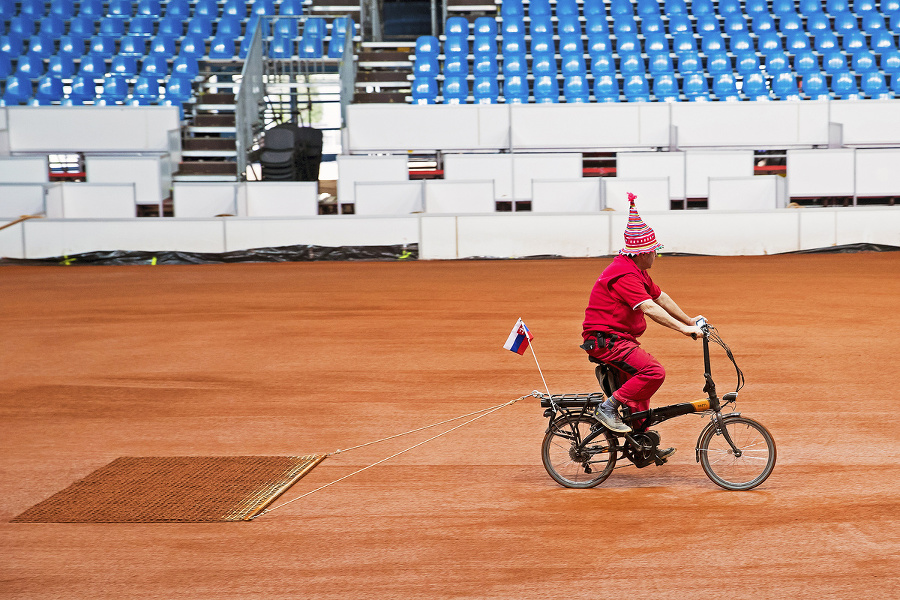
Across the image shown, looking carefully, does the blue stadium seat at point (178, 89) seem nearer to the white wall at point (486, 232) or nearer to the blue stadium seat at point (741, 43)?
the white wall at point (486, 232)

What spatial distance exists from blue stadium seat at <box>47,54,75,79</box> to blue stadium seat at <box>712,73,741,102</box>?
16498 millimetres

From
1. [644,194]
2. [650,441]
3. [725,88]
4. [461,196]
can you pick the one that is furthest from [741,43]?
[650,441]

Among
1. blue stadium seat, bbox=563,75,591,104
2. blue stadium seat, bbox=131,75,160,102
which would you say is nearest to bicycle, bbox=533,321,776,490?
blue stadium seat, bbox=563,75,591,104

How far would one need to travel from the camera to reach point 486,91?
2369cm

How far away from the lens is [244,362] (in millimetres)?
9664

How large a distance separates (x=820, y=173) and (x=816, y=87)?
4.37 metres

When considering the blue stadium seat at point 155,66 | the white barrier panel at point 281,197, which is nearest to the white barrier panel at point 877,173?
the white barrier panel at point 281,197

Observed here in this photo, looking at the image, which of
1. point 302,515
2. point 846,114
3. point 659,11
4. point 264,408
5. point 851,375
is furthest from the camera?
point 659,11

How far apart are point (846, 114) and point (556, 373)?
15704 millimetres

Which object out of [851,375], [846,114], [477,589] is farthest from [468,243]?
[477,589]

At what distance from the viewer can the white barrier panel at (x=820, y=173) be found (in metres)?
20.3

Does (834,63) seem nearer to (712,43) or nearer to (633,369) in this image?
(712,43)

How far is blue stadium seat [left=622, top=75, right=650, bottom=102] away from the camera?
77.2ft

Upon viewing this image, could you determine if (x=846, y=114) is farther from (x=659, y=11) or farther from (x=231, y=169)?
(x=231, y=169)
